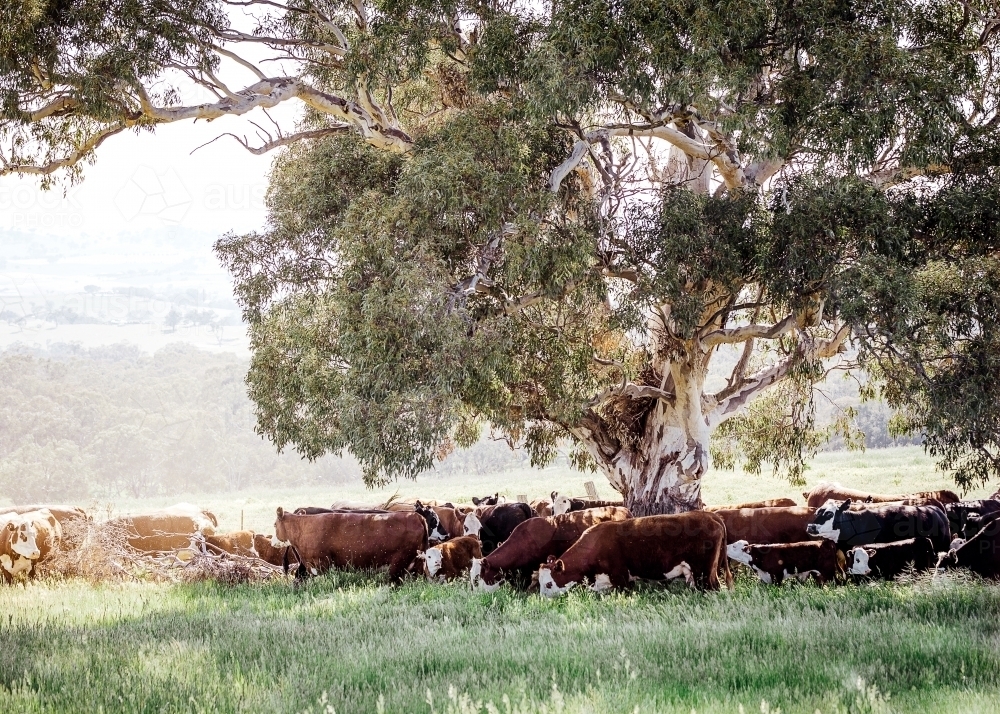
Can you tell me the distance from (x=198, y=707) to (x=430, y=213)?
748cm

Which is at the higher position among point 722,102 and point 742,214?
point 722,102

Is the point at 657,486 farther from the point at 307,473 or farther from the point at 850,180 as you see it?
the point at 307,473

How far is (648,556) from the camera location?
10570 mm

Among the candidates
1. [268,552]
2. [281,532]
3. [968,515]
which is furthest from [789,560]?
[268,552]

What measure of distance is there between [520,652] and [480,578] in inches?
167

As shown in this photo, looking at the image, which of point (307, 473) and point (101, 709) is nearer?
point (101, 709)

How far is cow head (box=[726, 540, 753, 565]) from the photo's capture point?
11.1 meters

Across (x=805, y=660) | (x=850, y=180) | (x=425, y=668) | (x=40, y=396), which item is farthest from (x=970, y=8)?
(x=40, y=396)

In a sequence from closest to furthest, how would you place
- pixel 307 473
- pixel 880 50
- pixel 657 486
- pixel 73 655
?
pixel 73 655, pixel 880 50, pixel 657 486, pixel 307 473

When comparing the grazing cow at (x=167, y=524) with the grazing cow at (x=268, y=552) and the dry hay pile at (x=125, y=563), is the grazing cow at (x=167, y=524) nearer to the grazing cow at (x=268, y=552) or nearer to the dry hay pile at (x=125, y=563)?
the dry hay pile at (x=125, y=563)

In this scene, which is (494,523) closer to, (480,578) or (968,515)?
(480,578)

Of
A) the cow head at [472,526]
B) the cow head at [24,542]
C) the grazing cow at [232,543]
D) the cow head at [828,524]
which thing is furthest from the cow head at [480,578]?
the cow head at [24,542]

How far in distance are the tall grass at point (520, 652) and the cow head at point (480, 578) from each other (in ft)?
1.85

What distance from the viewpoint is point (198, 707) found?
5.64 meters
